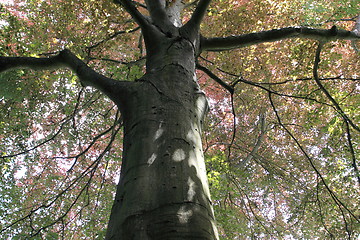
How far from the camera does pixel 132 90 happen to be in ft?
5.99

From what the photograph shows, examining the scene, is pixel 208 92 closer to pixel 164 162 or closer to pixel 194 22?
pixel 194 22

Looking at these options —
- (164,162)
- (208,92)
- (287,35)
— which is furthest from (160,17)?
(208,92)

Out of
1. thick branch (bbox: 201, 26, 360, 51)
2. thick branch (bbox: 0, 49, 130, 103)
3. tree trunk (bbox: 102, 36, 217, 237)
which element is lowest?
tree trunk (bbox: 102, 36, 217, 237)

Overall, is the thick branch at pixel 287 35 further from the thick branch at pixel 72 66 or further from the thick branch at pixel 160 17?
the thick branch at pixel 72 66

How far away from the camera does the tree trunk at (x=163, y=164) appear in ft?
3.43

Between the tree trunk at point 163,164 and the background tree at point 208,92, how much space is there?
3 cm

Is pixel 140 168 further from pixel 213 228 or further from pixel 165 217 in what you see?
pixel 213 228

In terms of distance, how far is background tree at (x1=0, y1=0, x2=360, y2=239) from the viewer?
9.23 ft

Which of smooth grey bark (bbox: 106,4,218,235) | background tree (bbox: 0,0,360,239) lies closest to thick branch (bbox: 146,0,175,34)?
background tree (bbox: 0,0,360,239)

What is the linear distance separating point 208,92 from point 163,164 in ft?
30.6

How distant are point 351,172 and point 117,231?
5265mm

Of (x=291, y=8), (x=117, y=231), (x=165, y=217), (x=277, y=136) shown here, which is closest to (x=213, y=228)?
(x=165, y=217)

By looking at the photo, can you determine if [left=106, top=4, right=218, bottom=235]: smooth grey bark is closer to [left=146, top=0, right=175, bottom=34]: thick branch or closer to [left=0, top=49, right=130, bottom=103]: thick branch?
[left=0, top=49, right=130, bottom=103]: thick branch

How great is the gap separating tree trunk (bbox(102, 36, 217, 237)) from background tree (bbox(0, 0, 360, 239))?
3 centimetres
